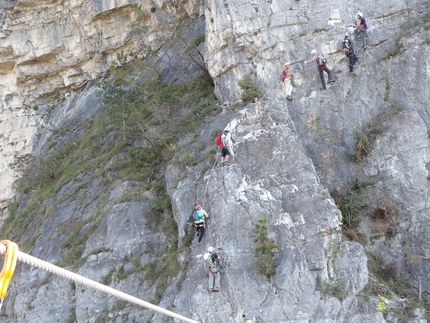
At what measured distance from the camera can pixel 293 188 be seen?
13398mm

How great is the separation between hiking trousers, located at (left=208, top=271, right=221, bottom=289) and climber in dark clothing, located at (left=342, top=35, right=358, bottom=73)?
8.74 m

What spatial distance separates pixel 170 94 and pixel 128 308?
426 inches

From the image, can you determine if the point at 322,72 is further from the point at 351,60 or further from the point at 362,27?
the point at 362,27

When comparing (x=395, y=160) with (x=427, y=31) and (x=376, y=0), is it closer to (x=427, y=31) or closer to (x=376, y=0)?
(x=427, y=31)

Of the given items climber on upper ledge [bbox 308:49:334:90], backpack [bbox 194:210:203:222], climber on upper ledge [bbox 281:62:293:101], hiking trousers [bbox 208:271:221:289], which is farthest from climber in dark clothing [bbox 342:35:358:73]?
hiking trousers [bbox 208:271:221:289]

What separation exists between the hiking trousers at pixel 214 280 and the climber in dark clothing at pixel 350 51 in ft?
28.7

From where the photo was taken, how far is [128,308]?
14.1 meters

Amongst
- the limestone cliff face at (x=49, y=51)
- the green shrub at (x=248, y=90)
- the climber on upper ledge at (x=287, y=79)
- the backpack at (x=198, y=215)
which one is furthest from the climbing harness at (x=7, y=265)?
the limestone cliff face at (x=49, y=51)

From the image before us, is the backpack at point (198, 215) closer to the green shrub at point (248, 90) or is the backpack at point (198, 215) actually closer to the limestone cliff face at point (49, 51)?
the green shrub at point (248, 90)

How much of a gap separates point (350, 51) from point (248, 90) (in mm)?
3754

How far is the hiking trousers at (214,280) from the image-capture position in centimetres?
1227

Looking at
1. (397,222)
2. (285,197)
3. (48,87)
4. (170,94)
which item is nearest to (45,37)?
(48,87)

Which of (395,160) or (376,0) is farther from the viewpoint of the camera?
(376,0)

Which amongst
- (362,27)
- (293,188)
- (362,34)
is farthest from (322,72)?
(293,188)
